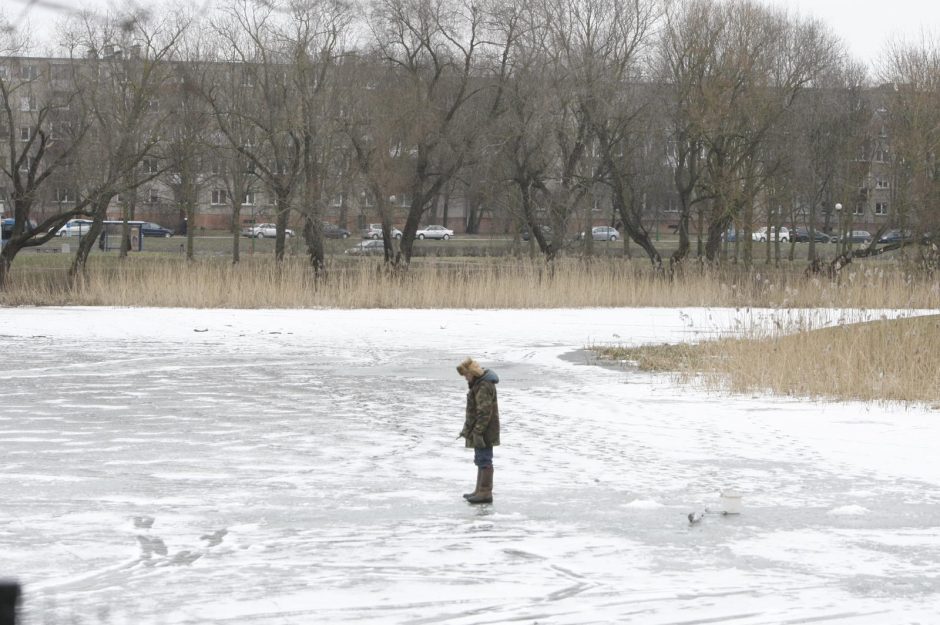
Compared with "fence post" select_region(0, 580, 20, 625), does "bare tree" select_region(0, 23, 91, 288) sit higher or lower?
higher

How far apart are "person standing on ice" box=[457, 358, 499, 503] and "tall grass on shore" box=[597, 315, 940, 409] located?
6.29m

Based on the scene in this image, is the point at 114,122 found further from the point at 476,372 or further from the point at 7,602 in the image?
the point at 7,602

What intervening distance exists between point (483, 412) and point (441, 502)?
0.64 metres

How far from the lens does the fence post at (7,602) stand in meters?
1.69

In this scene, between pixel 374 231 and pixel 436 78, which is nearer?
pixel 436 78

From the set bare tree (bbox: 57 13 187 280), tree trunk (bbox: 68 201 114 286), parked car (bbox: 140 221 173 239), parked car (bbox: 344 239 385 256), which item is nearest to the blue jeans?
bare tree (bbox: 57 13 187 280)

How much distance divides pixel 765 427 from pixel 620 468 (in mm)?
2645

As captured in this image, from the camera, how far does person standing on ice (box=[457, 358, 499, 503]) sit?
7.87 meters

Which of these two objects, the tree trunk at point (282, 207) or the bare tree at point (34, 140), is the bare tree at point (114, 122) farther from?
the tree trunk at point (282, 207)

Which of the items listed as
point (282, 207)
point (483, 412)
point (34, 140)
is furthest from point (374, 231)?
point (483, 412)

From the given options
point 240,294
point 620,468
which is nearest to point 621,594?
point 620,468

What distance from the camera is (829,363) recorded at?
14516 mm

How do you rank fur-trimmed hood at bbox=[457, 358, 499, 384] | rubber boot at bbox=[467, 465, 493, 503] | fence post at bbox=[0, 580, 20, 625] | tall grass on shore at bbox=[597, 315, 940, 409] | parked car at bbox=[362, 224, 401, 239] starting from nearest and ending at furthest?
fence post at bbox=[0, 580, 20, 625] < rubber boot at bbox=[467, 465, 493, 503] < fur-trimmed hood at bbox=[457, 358, 499, 384] < tall grass on shore at bbox=[597, 315, 940, 409] < parked car at bbox=[362, 224, 401, 239]

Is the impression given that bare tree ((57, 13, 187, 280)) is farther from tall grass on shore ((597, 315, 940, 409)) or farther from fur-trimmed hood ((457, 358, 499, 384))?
fur-trimmed hood ((457, 358, 499, 384))
